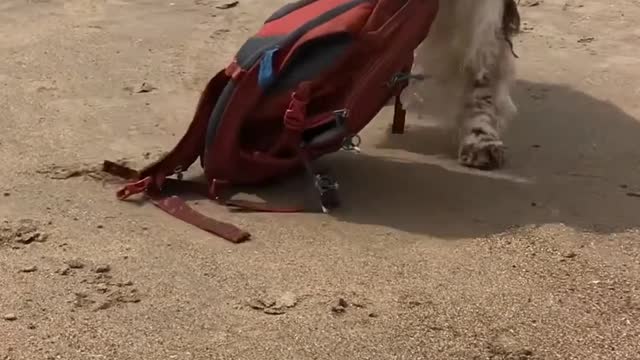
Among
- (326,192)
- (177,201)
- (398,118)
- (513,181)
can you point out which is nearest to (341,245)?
(326,192)

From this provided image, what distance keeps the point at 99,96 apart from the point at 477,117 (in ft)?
5.46

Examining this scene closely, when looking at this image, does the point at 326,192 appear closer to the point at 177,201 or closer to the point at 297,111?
the point at 297,111

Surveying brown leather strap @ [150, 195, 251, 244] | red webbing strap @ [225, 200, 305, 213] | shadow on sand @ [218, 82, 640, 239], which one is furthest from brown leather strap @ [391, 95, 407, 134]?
brown leather strap @ [150, 195, 251, 244]

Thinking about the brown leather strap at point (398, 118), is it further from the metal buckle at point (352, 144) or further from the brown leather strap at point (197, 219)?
the brown leather strap at point (197, 219)

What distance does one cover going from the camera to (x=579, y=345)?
9.22 ft

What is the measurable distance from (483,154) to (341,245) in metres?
0.97

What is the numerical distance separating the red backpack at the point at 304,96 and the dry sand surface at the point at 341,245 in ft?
0.61

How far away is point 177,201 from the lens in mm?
3699

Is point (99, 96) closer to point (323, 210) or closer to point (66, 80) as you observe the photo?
point (66, 80)

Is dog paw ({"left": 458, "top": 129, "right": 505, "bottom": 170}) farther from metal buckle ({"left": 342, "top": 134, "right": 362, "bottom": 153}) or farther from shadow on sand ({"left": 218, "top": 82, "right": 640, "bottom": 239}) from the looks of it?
metal buckle ({"left": 342, "top": 134, "right": 362, "bottom": 153})

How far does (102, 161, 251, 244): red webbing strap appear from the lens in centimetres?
346

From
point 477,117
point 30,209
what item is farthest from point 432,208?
point 30,209

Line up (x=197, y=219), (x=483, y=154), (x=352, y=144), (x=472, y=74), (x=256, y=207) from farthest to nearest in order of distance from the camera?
1. (x=472, y=74)
2. (x=483, y=154)
3. (x=352, y=144)
4. (x=256, y=207)
5. (x=197, y=219)

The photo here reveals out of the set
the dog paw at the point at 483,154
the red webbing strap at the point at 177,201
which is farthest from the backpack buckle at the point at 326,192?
the dog paw at the point at 483,154
